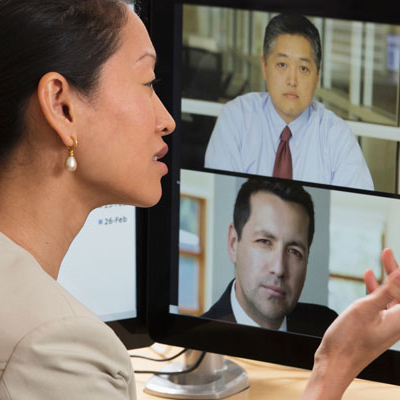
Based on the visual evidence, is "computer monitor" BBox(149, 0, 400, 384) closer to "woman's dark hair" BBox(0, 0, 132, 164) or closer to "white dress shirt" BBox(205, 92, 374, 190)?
"white dress shirt" BBox(205, 92, 374, 190)

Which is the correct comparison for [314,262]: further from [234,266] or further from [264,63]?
[264,63]

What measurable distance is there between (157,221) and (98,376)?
46cm

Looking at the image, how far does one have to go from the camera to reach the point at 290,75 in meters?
1.02

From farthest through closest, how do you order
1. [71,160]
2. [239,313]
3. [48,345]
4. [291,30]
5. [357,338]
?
[239,313] → [291,30] → [357,338] → [71,160] → [48,345]

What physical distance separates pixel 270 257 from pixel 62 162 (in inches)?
14.1

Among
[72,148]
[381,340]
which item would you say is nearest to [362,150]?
[381,340]

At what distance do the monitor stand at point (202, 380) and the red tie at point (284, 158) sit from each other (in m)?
0.32

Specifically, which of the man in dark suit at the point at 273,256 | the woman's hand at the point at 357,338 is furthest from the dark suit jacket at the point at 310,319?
the woman's hand at the point at 357,338

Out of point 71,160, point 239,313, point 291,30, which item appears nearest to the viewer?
point 71,160

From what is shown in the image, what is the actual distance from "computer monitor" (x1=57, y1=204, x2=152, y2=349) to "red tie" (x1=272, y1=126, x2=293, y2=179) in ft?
0.71

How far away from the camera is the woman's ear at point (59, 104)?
0.75 m

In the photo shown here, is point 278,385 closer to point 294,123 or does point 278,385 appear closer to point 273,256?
point 273,256

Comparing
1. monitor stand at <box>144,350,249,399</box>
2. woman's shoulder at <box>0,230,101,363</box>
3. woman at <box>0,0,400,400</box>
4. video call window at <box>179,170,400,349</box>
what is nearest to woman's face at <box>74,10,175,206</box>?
woman at <box>0,0,400,400</box>

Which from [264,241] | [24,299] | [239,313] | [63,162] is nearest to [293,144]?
[264,241]
